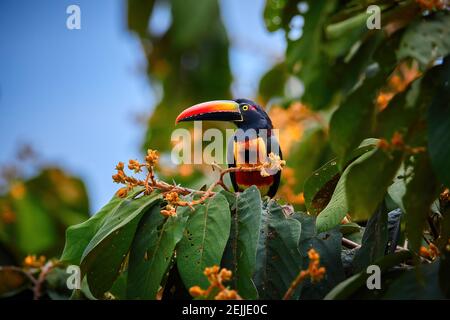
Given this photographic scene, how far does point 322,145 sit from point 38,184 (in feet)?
6.95

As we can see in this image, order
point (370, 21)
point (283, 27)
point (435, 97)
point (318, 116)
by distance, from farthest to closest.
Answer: point (318, 116)
point (283, 27)
point (370, 21)
point (435, 97)

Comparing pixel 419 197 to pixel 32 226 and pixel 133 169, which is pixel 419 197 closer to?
pixel 133 169

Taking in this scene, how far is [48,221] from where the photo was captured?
4.79 m

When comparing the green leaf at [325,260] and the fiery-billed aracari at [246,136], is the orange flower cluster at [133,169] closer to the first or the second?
the green leaf at [325,260]

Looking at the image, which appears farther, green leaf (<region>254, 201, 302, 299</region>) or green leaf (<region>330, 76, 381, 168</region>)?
green leaf (<region>254, 201, 302, 299</region>)

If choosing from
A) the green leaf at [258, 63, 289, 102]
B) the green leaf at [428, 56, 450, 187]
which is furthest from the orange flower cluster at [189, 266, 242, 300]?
the green leaf at [258, 63, 289, 102]

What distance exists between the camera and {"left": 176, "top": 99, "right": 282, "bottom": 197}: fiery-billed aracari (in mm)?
4441

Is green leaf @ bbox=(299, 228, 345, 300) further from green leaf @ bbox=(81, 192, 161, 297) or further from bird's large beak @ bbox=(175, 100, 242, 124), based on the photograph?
bird's large beak @ bbox=(175, 100, 242, 124)

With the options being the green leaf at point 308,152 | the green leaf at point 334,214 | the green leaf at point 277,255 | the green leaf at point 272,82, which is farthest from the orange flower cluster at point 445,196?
the green leaf at point 272,82

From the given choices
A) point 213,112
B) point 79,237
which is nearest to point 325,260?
point 79,237

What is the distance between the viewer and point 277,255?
238 cm

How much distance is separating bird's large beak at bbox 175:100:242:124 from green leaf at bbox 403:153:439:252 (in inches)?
93.2

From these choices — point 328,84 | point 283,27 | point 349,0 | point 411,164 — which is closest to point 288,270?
point 411,164

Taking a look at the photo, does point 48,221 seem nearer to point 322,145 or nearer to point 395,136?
point 322,145
